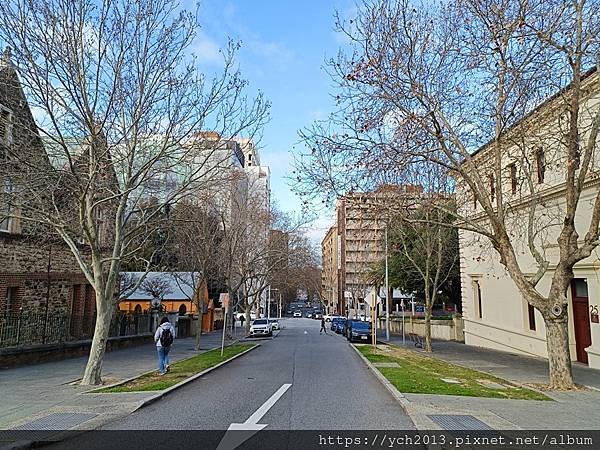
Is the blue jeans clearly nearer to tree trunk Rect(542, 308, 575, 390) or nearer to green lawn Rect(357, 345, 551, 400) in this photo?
green lawn Rect(357, 345, 551, 400)

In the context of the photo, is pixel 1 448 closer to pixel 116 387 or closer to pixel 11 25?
pixel 116 387

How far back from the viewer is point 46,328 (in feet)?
63.8

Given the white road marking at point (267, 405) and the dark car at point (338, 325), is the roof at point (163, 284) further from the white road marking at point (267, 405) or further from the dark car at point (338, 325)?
the white road marking at point (267, 405)

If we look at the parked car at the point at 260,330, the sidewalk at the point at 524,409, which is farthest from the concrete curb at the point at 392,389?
the parked car at the point at 260,330

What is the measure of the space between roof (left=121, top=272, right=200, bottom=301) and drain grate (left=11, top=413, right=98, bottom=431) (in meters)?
23.1

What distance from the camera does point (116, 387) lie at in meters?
12.9

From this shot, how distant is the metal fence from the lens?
17062mm

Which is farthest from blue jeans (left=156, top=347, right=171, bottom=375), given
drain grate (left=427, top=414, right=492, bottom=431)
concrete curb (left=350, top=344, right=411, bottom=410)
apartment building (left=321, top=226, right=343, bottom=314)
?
apartment building (left=321, top=226, right=343, bottom=314)

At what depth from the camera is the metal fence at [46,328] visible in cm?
1706

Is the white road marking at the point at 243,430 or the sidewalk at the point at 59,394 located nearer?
the white road marking at the point at 243,430

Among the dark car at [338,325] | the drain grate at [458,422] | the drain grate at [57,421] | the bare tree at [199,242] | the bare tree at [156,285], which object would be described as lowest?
the dark car at [338,325]

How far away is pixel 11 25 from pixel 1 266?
11.6 m

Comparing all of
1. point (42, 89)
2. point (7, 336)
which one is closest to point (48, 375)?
point (7, 336)

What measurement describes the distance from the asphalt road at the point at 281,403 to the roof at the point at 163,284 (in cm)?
1835
